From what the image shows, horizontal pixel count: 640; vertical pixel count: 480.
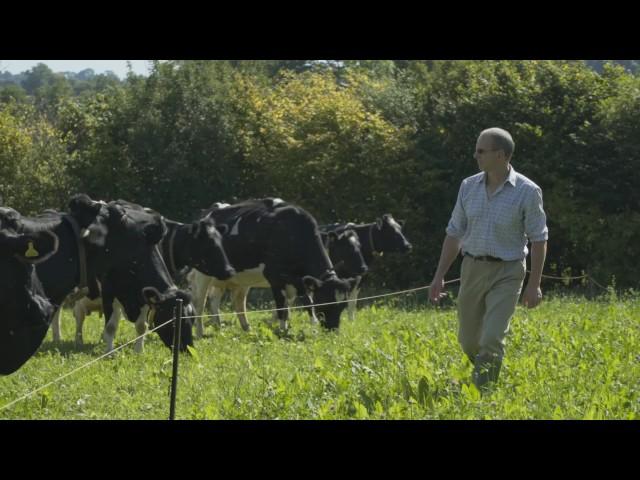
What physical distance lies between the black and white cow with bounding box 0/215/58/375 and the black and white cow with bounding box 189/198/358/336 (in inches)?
335

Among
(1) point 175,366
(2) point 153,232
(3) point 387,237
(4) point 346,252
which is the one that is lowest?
(3) point 387,237

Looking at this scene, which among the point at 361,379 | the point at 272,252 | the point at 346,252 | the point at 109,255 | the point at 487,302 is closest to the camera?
the point at 487,302

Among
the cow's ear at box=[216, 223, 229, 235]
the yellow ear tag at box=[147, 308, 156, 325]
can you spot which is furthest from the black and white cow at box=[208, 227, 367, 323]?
the yellow ear tag at box=[147, 308, 156, 325]

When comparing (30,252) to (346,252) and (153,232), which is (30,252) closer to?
(153,232)

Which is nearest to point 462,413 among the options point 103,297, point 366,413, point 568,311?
point 366,413

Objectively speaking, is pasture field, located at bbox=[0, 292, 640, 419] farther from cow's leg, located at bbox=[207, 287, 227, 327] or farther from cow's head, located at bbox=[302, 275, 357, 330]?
cow's leg, located at bbox=[207, 287, 227, 327]

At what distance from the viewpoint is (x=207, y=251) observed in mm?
17078

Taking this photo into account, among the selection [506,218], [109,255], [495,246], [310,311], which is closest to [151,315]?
[109,255]

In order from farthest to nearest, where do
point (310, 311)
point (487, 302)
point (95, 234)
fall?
1. point (310, 311)
2. point (95, 234)
3. point (487, 302)

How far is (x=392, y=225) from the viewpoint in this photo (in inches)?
926

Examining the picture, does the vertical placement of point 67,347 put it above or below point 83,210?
below

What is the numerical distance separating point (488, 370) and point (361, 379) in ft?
4.07

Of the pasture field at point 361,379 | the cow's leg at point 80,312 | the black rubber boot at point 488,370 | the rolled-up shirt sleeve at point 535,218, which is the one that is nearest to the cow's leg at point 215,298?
the cow's leg at point 80,312

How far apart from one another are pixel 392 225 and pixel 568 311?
719cm
